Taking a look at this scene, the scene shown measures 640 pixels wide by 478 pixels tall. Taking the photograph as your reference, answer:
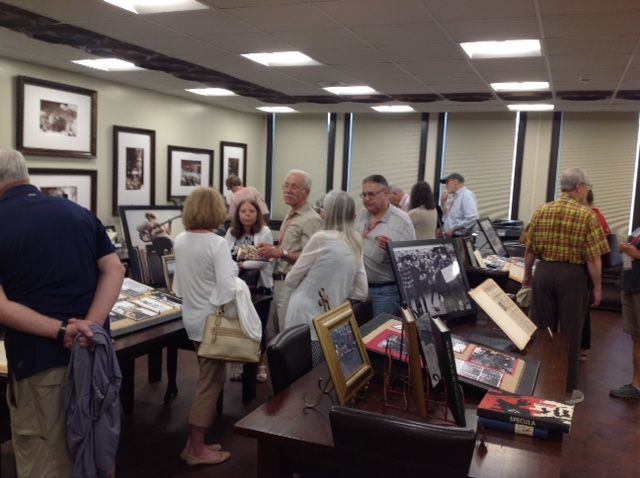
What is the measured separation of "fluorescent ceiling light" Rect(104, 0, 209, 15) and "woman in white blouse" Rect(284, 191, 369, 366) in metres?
1.78

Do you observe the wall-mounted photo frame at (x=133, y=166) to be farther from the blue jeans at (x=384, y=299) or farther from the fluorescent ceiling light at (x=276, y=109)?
the blue jeans at (x=384, y=299)

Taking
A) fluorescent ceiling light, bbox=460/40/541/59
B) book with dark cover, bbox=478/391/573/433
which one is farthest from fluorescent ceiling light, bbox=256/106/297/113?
book with dark cover, bbox=478/391/573/433

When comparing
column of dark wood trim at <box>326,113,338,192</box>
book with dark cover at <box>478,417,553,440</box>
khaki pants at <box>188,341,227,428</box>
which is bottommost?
khaki pants at <box>188,341,227,428</box>

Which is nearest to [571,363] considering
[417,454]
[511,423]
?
[511,423]

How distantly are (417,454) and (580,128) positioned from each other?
26.6 ft

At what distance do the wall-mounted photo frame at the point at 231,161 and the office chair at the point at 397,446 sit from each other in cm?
783

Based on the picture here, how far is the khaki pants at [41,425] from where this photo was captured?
1.93 metres

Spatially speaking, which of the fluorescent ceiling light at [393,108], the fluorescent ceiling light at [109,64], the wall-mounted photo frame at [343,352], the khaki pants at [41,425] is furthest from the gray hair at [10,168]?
the fluorescent ceiling light at [393,108]

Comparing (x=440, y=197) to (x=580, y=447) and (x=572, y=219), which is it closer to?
(x=572, y=219)

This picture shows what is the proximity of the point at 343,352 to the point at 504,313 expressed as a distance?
1061 millimetres

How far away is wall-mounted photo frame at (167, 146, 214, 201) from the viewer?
7.79 meters

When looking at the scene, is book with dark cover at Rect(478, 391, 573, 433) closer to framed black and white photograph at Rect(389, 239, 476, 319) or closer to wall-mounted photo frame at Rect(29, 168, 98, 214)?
framed black and white photograph at Rect(389, 239, 476, 319)

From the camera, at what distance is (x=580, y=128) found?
27.1 feet

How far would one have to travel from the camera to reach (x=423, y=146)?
9.02 metres
